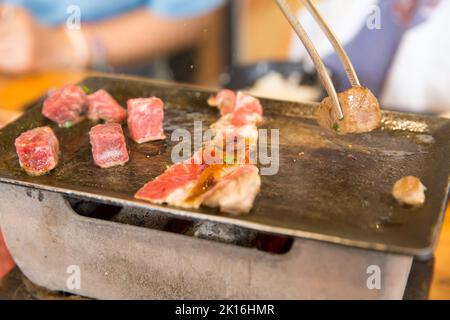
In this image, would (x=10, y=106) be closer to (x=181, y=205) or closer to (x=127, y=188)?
(x=127, y=188)

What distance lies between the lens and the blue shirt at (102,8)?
4.34m

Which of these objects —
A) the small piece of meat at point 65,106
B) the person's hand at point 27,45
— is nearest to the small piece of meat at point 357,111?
the small piece of meat at point 65,106

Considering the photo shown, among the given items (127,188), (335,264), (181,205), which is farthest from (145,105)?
(335,264)

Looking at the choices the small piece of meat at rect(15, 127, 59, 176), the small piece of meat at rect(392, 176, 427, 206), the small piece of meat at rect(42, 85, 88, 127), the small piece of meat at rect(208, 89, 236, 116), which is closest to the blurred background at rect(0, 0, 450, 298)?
the small piece of meat at rect(42, 85, 88, 127)

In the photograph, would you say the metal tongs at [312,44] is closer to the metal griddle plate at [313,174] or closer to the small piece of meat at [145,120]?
the metal griddle plate at [313,174]

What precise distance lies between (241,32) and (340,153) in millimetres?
3779

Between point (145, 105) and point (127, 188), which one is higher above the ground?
point (145, 105)

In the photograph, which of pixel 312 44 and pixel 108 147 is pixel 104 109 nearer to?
pixel 108 147

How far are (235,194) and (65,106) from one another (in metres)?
0.97

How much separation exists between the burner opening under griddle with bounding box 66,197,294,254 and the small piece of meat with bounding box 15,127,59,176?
0.14 m

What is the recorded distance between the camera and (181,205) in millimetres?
1518
